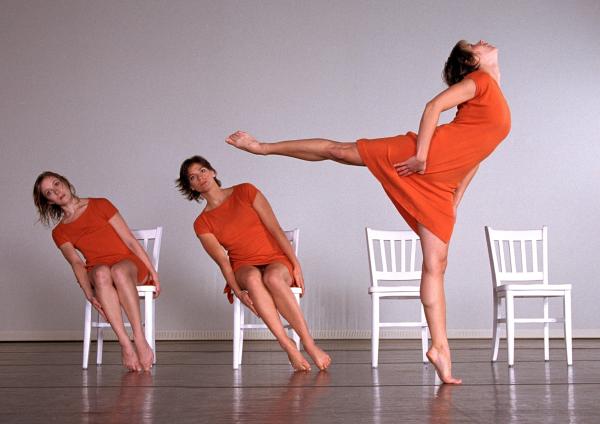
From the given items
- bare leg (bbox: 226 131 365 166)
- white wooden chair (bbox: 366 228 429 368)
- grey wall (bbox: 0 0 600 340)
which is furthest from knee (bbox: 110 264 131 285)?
grey wall (bbox: 0 0 600 340)

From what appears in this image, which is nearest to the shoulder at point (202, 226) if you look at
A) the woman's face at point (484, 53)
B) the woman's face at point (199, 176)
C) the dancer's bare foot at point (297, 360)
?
the woman's face at point (199, 176)

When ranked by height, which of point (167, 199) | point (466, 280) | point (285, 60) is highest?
point (285, 60)

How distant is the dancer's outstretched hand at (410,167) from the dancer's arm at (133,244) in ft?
5.14

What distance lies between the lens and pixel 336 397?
2461 millimetres

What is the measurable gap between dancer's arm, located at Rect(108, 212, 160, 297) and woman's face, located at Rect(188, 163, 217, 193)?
1.34 feet

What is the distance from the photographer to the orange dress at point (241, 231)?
3.75 m

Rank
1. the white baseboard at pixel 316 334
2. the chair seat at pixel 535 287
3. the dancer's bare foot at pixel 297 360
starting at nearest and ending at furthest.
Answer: the dancer's bare foot at pixel 297 360 < the chair seat at pixel 535 287 < the white baseboard at pixel 316 334

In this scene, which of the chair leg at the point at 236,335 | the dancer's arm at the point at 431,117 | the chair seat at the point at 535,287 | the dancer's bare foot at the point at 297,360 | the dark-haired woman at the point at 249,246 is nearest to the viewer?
the dancer's arm at the point at 431,117

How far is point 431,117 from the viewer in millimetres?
2703

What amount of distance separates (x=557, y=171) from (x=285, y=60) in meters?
2.32

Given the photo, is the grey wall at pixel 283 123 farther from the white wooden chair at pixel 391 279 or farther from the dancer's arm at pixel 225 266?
the dancer's arm at pixel 225 266

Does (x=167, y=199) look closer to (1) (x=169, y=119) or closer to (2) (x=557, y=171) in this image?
(1) (x=169, y=119)

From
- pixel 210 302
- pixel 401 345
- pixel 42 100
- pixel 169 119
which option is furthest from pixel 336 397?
pixel 42 100

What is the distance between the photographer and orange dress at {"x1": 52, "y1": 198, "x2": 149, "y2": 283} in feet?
12.8
